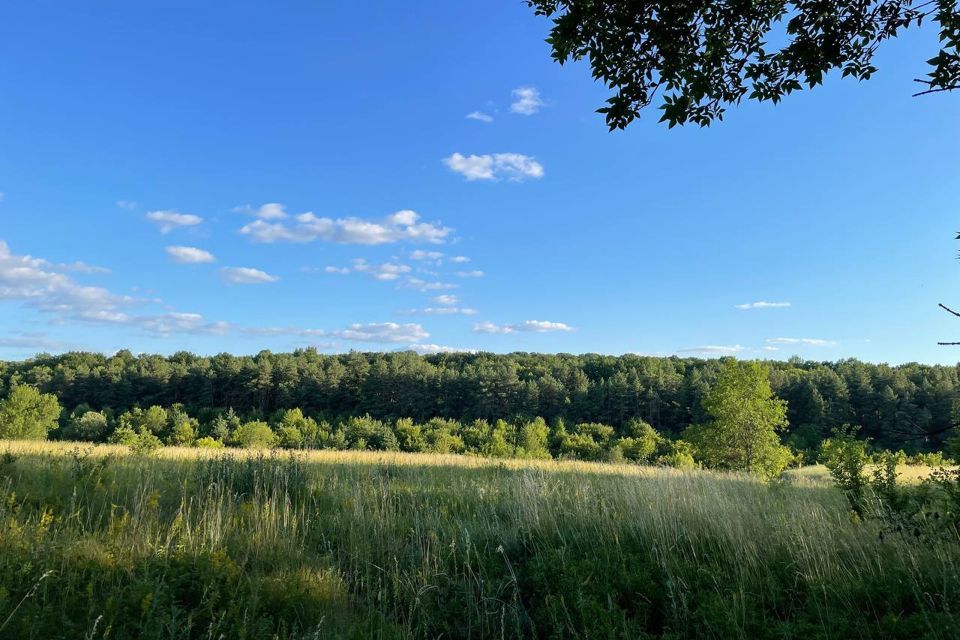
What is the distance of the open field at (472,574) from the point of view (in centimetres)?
338

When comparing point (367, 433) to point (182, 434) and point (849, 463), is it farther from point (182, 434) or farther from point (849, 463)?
point (849, 463)

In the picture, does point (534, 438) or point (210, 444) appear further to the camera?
point (534, 438)

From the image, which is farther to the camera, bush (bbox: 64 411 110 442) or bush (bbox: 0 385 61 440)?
bush (bbox: 64 411 110 442)

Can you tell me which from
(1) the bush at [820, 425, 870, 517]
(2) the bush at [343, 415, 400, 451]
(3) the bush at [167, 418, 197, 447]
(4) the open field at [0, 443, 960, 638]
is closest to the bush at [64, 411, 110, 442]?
(3) the bush at [167, 418, 197, 447]

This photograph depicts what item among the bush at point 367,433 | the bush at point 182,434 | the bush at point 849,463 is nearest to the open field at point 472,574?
the bush at point 849,463

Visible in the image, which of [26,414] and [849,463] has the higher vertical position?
[849,463]

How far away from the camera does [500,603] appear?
13.5 feet

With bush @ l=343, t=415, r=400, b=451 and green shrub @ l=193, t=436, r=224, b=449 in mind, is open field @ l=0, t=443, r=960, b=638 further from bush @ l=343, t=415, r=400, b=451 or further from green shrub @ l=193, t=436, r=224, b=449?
bush @ l=343, t=415, r=400, b=451

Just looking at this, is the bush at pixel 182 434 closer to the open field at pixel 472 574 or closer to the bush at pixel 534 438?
the bush at pixel 534 438

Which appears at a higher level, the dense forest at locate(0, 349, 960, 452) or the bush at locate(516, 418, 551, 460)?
the dense forest at locate(0, 349, 960, 452)

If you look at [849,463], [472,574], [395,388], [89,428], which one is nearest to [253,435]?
[89,428]

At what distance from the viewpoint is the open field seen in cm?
338

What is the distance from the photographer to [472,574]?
4395mm

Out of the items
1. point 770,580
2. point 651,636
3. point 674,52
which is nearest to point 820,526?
point 770,580
